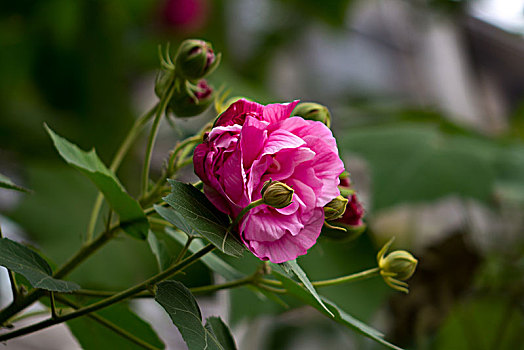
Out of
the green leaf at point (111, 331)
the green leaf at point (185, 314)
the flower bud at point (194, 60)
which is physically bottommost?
the green leaf at point (111, 331)

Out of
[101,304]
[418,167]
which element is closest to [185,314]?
[101,304]

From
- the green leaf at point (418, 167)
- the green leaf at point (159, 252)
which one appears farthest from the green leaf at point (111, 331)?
the green leaf at point (418, 167)

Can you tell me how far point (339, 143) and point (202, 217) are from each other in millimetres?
498

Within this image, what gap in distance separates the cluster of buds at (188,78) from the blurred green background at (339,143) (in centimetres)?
1

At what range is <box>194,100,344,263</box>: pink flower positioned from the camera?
167mm

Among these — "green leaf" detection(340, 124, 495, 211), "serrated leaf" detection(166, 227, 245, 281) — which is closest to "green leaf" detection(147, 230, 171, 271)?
"serrated leaf" detection(166, 227, 245, 281)

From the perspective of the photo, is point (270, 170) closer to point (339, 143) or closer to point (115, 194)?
point (115, 194)

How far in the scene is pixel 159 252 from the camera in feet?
0.77

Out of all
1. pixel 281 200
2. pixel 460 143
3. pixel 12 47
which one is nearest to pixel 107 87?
pixel 12 47

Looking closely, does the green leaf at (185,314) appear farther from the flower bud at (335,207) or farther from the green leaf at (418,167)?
the green leaf at (418,167)

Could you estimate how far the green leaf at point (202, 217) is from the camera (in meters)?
0.16

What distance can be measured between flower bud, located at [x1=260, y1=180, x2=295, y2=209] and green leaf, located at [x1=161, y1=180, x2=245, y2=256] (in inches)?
0.7

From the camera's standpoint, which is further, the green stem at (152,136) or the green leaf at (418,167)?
the green leaf at (418,167)

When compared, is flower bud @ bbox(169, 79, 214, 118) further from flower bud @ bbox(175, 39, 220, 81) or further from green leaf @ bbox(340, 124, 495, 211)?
green leaf @ bbox(340, 124, 495, 211)
